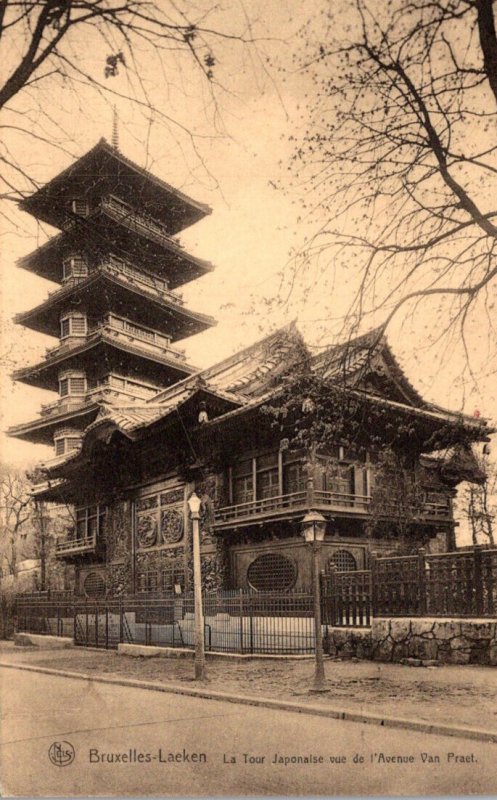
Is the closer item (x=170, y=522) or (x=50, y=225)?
(x=50, y=225)

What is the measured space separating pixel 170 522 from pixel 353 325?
15144 mm

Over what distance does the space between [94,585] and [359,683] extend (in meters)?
20.0

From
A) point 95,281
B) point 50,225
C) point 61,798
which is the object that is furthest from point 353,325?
point 95,281

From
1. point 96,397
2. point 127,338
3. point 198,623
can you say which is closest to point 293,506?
point 198,623

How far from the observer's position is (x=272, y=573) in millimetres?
19297

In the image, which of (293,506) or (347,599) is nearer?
(347,599)

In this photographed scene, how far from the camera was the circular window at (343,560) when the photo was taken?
18.8 metres

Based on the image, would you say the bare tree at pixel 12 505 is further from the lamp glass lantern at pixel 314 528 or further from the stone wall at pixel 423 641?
the lamp glass lantern at pixel 314 528

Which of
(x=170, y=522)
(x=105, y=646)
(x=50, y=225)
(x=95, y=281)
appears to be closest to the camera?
(x=50, y=225)

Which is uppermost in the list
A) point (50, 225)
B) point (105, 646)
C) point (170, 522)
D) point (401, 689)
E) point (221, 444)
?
point (50, 225)

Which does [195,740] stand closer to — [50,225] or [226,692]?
[226,692]

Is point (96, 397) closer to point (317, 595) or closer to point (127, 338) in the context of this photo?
point (127, 338)

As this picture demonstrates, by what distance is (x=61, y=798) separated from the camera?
6469 millimetres

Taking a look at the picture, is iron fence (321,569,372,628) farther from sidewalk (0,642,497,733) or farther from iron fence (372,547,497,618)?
sidewalk (0,642,497,733)
